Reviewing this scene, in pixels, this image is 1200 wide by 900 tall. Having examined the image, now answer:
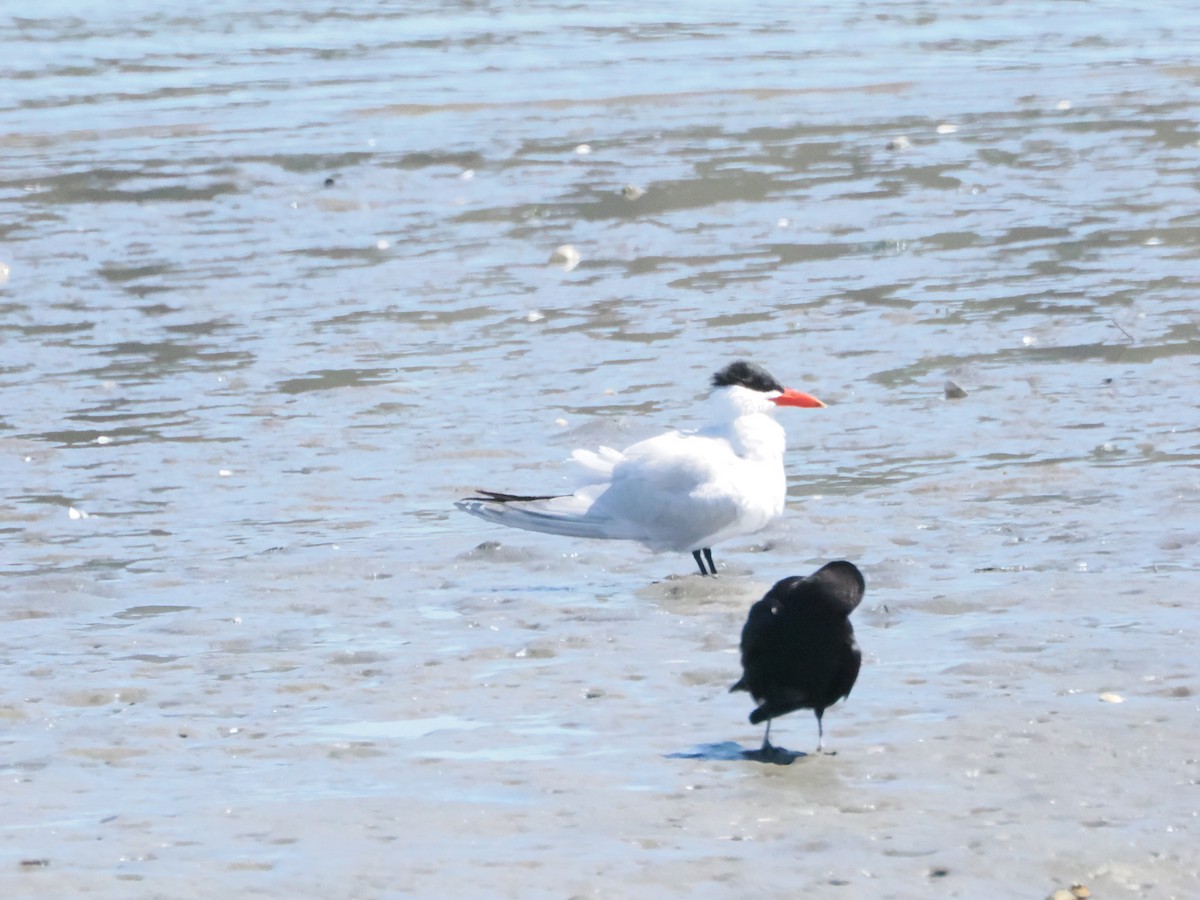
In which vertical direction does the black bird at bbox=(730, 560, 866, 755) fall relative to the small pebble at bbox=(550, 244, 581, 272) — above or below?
above

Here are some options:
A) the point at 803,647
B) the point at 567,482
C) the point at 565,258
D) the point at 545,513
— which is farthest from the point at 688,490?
the point at 565,258

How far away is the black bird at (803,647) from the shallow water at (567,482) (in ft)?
0.51

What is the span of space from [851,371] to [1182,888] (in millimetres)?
5170

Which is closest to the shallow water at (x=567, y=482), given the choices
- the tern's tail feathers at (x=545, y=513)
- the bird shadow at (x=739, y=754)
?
the bird shadow at (x=739, y=754)

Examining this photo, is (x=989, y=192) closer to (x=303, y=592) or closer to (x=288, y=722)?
(x=303, y=592)

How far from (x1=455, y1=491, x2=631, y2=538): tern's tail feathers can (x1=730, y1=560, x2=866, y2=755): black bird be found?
5.79 feet

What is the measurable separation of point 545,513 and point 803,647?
6.56 feet

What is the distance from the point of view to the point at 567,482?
23.0 ft

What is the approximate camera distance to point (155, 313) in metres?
10.3

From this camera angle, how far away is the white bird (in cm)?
607

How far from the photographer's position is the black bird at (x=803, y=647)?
4.24m

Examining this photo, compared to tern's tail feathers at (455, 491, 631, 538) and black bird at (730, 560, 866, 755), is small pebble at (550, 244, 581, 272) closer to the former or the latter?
tern's tail feathers at (455, 491, 631, 538)

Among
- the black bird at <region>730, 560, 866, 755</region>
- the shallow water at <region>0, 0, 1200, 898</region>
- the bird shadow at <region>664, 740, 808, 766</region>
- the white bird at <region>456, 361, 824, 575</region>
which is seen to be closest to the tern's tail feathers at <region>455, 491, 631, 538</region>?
the white bird at <region>456, 361, 824, 575</region>

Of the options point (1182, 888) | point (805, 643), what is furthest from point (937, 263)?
point (1182, 888)
